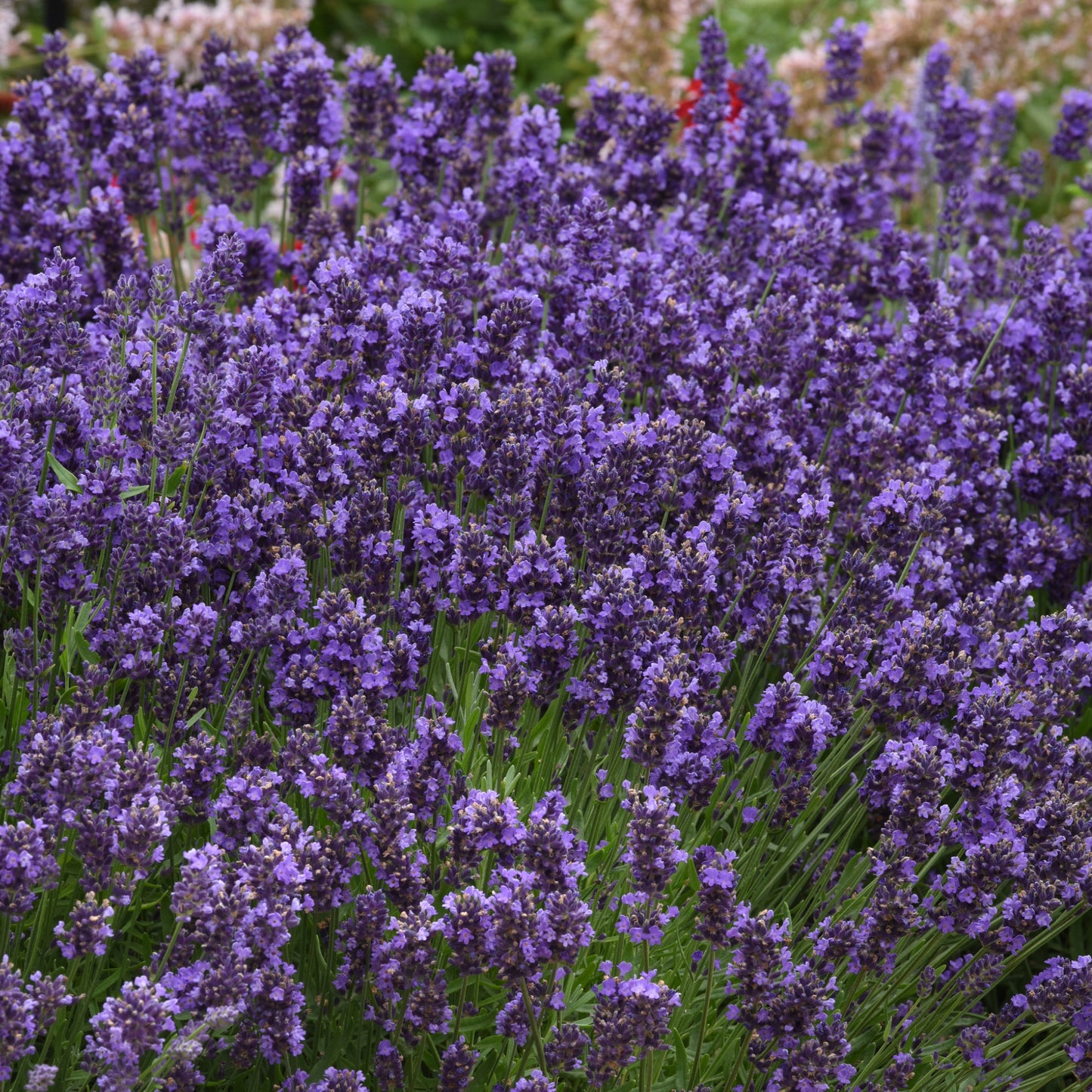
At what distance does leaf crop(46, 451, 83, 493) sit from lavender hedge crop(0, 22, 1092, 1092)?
0.04 feet

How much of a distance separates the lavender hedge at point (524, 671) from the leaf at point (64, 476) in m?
0.01

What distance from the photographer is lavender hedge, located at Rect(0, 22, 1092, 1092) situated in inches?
86.1

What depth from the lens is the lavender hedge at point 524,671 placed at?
7.18 ft

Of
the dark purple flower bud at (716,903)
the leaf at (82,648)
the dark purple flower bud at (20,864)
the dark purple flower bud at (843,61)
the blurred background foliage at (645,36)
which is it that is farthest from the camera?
the blurred background foliage at (645,36)

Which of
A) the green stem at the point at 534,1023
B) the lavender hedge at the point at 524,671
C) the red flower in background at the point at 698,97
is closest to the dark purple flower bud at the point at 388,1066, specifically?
the lavender hedge at the point at 524,671

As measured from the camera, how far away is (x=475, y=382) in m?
2.97

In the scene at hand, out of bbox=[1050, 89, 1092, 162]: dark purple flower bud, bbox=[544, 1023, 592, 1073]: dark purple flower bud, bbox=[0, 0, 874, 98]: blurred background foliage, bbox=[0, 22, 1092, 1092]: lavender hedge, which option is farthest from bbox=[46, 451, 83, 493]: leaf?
bbox=[0, 0, 874, 98]: blurred background foliage

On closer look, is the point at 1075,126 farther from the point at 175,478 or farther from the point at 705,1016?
the point at 705,1016

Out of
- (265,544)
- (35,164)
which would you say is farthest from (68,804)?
(35,164)

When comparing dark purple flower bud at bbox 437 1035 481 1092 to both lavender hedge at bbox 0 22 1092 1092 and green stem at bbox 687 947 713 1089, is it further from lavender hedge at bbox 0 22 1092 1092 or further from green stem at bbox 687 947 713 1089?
green stem at bbox 687 947 713 1089

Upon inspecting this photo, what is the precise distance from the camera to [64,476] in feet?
8.97

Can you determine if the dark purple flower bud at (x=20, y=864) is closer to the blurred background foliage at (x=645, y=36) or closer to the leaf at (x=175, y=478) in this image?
the leaf at (x=175, y=478)

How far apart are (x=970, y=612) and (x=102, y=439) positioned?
6.43ft

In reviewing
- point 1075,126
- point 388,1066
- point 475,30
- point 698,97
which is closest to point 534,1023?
point 388,1066
